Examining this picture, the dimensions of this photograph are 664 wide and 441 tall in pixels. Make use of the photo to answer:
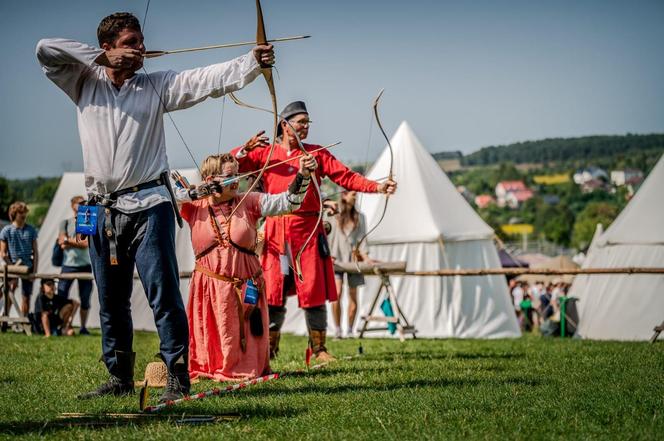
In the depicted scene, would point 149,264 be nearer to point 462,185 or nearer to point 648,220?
point 648,220

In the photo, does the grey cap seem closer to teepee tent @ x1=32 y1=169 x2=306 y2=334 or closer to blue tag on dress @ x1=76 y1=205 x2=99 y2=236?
blue tag on dress @ x1=76 y1=205 x2=99 y2=236

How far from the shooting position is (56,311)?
12023mm

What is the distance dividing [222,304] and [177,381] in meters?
1.30

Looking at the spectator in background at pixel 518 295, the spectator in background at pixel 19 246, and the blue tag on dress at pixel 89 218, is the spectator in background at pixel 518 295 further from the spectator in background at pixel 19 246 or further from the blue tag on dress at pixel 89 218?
the blue tag on dress at pixel 89 218

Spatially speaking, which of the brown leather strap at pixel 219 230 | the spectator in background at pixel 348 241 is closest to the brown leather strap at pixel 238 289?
the brown leather strap at pixel 219 230

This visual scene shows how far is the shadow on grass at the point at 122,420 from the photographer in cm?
384

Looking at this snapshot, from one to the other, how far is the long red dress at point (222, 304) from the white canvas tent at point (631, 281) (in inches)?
337

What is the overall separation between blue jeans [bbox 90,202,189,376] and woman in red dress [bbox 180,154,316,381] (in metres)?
1.24

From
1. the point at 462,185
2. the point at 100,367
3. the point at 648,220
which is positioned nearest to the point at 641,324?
the point at 648,220

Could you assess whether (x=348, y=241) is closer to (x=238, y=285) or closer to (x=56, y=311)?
(x=56, y=311)

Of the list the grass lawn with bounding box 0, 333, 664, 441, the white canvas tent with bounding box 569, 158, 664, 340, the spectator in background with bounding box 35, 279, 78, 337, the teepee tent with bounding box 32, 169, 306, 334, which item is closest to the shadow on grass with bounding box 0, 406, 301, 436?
the grass lawn with bounding box 0, 333, 664, 441

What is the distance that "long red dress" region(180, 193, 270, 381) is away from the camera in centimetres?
594

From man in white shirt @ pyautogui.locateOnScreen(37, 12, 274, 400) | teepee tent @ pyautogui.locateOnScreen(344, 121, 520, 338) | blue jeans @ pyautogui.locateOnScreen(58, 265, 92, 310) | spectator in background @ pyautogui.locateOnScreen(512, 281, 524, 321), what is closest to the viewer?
man in white shirt @ pyautogui.locateOnScreen(37, 12, 274, 400)

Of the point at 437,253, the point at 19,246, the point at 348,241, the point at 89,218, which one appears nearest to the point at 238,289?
the point at 89,218
